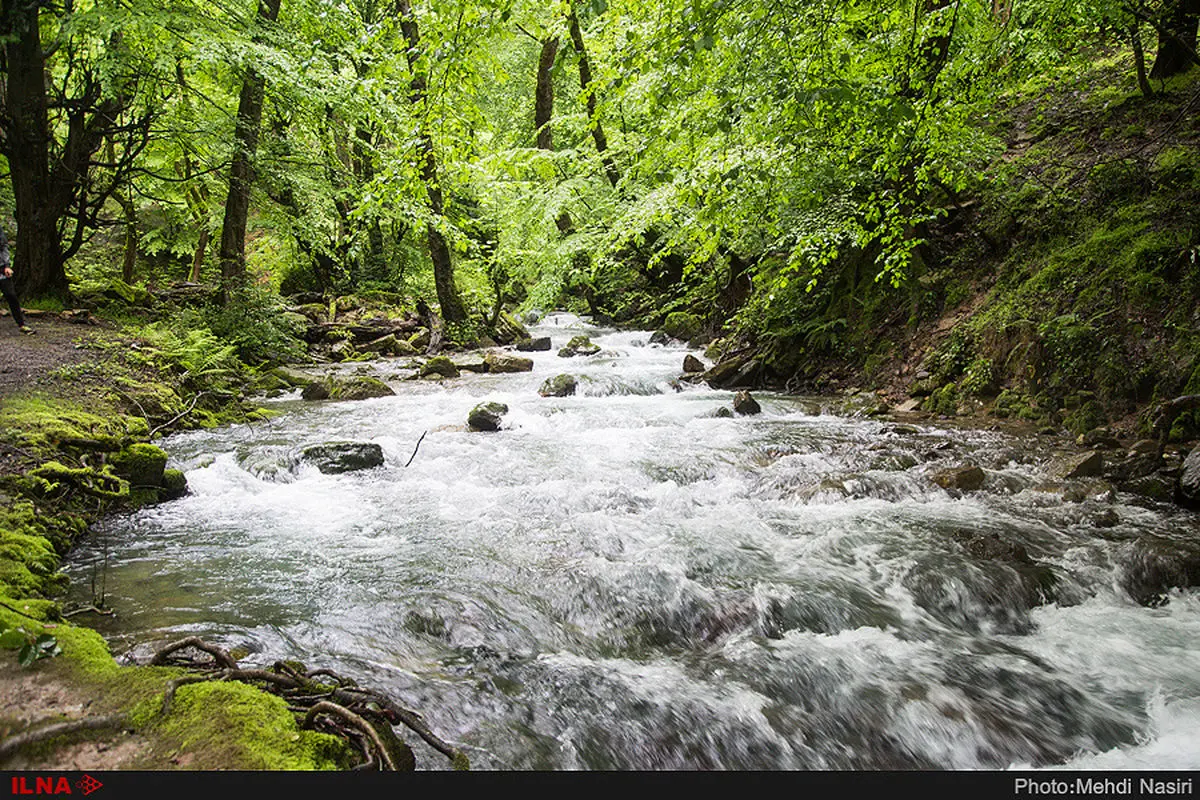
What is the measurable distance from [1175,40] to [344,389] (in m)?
13.1

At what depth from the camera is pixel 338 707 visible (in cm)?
219

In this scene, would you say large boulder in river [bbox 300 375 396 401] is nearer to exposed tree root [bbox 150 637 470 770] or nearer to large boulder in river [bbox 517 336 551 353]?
large boulder in river [bbox 517 336 551 353]

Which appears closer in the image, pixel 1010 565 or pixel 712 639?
pixel 712 639

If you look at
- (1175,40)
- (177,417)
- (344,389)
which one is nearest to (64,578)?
(177,417)

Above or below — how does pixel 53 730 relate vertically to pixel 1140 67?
below

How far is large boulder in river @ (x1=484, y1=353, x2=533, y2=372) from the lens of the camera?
15023 millimetres

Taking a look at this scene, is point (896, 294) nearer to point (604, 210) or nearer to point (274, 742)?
point (604, 210)

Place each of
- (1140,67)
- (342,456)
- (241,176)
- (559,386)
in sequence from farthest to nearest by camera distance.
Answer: (241,176)
(559,386)
(1140,67)
(342,456)

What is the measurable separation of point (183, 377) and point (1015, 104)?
16.0m

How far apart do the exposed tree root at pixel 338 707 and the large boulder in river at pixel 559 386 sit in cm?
922

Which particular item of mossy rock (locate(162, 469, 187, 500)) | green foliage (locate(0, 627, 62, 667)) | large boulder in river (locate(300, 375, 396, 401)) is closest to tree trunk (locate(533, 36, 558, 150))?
large boulder in river (locate(300, 375, 396, 401))

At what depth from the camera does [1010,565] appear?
466 cm

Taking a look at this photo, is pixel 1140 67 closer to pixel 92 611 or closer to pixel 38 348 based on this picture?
pixel 92 611

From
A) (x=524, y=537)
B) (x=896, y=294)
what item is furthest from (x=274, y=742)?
(x=896, y=294)
